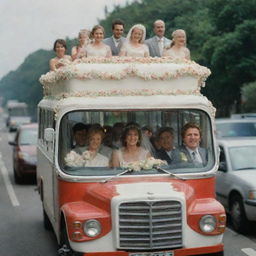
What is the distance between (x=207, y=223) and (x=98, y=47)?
3531mm

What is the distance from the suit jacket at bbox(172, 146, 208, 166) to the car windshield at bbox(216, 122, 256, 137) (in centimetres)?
934

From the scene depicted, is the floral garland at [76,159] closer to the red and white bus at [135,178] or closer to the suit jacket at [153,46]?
the red and white bus at [135,178]

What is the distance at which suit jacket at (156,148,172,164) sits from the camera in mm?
7824

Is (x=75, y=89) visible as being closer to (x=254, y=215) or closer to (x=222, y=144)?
(x=254, y=215)

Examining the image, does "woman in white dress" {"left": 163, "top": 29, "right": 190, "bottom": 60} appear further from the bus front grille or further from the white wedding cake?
the bus front grille

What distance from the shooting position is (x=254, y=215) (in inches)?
410

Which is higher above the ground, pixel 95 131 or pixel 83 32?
pixel 83 32

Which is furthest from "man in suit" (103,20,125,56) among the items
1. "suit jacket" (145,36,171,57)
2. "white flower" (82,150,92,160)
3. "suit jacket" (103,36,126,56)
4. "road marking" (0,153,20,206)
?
"road marking" (0,153,20,206)

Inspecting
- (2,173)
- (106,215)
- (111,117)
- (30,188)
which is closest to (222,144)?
(111,117)

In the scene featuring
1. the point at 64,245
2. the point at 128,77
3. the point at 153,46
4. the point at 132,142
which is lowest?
the point at 64,245

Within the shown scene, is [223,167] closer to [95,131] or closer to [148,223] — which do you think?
[95,131]

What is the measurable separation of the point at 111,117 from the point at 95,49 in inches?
75.5

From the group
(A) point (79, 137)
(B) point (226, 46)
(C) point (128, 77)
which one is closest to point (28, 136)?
(A) point (79, 137)

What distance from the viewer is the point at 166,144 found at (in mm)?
8008
